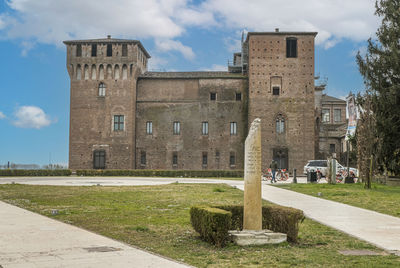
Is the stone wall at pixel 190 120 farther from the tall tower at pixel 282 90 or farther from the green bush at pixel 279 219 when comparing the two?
the green bush at pixel 279 219

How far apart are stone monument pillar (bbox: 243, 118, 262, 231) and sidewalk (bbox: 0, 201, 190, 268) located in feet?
7.87

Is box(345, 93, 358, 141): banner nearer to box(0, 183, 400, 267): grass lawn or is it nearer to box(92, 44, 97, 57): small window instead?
box(0, 183, 400, 267): grass lawn

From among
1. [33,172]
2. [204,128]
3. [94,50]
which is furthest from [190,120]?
[33,172]

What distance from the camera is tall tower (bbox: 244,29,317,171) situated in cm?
4912

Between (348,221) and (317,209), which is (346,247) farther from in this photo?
(317,209)

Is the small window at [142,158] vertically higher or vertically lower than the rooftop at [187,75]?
lower

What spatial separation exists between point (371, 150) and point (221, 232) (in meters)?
20.5

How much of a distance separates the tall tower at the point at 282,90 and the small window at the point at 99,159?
16.9m

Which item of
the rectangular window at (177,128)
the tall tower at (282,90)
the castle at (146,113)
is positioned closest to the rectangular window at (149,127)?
the castle at (146,113)

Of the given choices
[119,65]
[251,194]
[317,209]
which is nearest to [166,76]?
[119,65]

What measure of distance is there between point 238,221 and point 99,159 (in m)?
42.9

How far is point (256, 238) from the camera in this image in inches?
338

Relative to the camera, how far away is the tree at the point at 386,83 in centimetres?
2825

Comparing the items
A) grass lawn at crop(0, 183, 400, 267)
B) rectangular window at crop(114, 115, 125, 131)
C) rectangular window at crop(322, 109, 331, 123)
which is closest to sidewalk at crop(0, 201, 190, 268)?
grass lawn at crop(0, 183, 400, 267)
